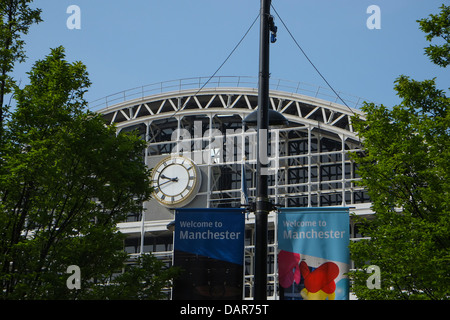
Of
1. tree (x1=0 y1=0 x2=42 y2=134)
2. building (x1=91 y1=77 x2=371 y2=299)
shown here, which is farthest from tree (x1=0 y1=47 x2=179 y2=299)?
building (x1=91 y1=77 x2=371 y2=299)

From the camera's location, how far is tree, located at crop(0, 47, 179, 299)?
16.5m

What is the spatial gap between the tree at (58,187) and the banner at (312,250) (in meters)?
3.27

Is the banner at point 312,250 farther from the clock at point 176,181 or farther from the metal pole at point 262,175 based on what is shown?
the clock at point 176,181

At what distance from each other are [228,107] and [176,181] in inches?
242

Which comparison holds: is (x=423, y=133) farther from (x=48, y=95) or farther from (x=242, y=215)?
Answer: (x=48, y=95)

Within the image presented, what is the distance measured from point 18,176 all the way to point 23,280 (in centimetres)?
251

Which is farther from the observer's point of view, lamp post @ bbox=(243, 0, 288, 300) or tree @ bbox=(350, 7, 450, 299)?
tree @ bbox=(350, 7, 450, 299)

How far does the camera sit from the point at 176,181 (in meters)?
45.7

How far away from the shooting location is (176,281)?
A: 58.5 feet

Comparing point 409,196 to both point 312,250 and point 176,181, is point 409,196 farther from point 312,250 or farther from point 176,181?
point 176,181

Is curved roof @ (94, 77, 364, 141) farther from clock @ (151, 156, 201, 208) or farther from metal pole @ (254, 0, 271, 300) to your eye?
metal pole @ (254, 0, 271, 300)

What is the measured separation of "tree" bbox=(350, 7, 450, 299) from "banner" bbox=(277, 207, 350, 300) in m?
0.90

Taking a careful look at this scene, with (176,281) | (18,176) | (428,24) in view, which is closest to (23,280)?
(18,176)

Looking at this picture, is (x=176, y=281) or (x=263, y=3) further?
(x=176, y=281)
